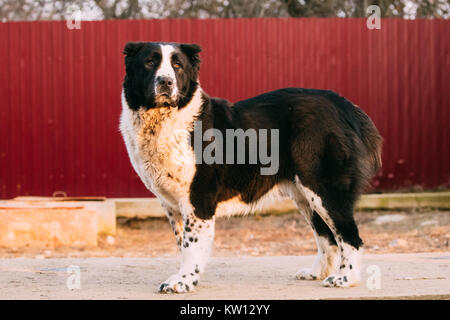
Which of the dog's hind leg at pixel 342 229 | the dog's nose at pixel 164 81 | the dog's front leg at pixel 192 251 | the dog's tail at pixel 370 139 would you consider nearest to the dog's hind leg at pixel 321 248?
the dog's hind leg at pixel 342 229

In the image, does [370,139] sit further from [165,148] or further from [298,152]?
[165,148]

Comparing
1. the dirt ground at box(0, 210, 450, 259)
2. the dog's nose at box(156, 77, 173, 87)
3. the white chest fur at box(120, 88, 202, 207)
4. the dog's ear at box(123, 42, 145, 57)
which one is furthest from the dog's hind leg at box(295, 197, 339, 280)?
the dirt ground at box(0, 210, 450, 259)

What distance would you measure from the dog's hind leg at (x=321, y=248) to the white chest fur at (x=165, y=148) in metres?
0.98

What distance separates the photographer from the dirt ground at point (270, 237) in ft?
27.1

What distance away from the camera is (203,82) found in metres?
10.4

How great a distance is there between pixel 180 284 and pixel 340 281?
1123mm

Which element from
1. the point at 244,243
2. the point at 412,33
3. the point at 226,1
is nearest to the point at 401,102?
the point at 412,33

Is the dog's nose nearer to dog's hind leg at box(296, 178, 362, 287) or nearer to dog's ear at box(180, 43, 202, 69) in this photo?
dog's ear at box(180, 43, 202, 69)

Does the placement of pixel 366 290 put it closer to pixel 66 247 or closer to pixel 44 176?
pixel 66 247

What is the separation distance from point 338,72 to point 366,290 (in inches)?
249

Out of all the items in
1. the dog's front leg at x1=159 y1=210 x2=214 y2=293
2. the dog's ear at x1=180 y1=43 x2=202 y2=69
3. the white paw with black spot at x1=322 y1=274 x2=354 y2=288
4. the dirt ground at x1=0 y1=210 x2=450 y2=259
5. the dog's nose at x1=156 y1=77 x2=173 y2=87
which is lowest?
the dirt ground at x1=0 y1=210 x2=450 y2=259

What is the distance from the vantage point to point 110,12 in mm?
17250

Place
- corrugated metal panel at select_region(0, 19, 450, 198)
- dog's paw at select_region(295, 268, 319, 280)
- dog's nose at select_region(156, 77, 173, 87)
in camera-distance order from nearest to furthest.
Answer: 1. dog's nose at select_region(156, 77, 173, 87)
2. dog's paw at select_region(295, 268, 319, 280)
3. corrugated metal panel at select_region(0, 19, 450, 198)

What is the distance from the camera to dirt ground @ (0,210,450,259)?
8.27 meters
